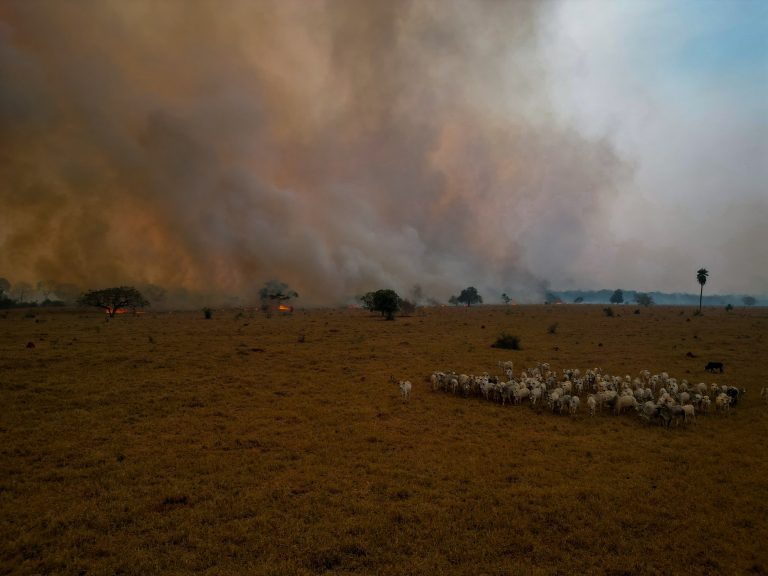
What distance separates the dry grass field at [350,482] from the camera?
29.5 ft

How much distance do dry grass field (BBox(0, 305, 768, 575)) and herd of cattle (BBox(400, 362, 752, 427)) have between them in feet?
2.58

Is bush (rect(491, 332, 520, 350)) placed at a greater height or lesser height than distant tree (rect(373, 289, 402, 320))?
lesser

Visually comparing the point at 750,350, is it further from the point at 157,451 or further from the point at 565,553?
the point at 157,451

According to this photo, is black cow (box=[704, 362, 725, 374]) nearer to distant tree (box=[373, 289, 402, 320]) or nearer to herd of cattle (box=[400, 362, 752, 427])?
herd of cattle (box=[400, 362, 752, 427])

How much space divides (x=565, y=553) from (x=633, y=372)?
23.7 meters

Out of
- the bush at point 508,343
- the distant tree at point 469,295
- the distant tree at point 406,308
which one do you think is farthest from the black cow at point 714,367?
the distant tree at point 469,295

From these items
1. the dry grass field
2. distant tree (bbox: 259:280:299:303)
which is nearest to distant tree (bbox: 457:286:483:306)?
distant tree (bbox: 259:280:299:303)

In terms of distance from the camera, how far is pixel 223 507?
35.6 feet

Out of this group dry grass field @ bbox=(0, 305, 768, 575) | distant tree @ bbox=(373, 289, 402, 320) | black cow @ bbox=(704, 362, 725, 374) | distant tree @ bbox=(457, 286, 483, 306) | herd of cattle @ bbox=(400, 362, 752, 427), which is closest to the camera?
dry grass field @ bbox=(0, 305, 768, 575)

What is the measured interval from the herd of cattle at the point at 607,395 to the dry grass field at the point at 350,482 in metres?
0.79

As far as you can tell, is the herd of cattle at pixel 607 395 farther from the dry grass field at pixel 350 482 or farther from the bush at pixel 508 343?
the bush at pixel 508 343

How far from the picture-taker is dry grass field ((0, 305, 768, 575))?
8.99m

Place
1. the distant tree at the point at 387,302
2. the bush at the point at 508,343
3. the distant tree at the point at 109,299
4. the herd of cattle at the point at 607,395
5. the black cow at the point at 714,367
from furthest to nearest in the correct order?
the distant tree at the point at 109,299
the distant tree at the point at 387,302
the bush at the point at 508,343
the black cow at the point at 714,367
the herd of cattle at the point at 607,395

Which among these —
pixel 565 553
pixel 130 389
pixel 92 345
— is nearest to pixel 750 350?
pixel 565 553
